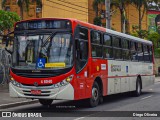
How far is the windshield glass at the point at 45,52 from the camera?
42.4 ft

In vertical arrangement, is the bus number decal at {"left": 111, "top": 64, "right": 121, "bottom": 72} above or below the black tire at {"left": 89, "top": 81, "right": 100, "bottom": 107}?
above

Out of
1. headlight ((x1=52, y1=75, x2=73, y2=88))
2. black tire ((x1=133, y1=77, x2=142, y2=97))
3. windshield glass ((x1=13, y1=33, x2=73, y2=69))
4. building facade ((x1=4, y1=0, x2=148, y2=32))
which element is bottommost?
black tire ((x1=133, y1=77, x2=142, y2=97))

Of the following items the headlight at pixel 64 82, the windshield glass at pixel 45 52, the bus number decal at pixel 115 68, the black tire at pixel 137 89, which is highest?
the windshield glass at pixel 45 52

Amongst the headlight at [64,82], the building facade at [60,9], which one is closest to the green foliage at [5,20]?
the headlight at [64,82]

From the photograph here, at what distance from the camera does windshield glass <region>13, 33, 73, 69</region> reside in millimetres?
12914

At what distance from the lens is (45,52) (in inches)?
513

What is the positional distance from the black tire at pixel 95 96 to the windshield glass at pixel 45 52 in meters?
2.17

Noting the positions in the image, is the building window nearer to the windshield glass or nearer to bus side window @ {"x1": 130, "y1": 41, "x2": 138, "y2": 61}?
the windshield glass

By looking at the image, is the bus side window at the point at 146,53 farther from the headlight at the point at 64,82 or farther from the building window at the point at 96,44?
the headlight at the point at 64,82

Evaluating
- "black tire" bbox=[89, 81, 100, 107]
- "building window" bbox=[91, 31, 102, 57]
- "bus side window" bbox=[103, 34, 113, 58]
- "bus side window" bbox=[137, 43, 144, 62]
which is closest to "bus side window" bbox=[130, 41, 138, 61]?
"bus side window" bbox=[137, 43, 144, 62]

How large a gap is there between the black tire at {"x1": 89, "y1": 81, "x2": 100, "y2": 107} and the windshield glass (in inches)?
85.4

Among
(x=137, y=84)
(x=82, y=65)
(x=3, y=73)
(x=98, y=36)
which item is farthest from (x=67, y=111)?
(x=3, y=73)

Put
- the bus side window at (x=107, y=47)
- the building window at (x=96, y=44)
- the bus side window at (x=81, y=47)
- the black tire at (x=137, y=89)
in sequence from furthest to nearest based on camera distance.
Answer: the black tire at (x=137, y=89), the bus side window at (x=107, y=47), the building window at (x=96, y=44), the bus side window at (x=81, y=47)

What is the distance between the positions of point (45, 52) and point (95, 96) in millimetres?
3032
